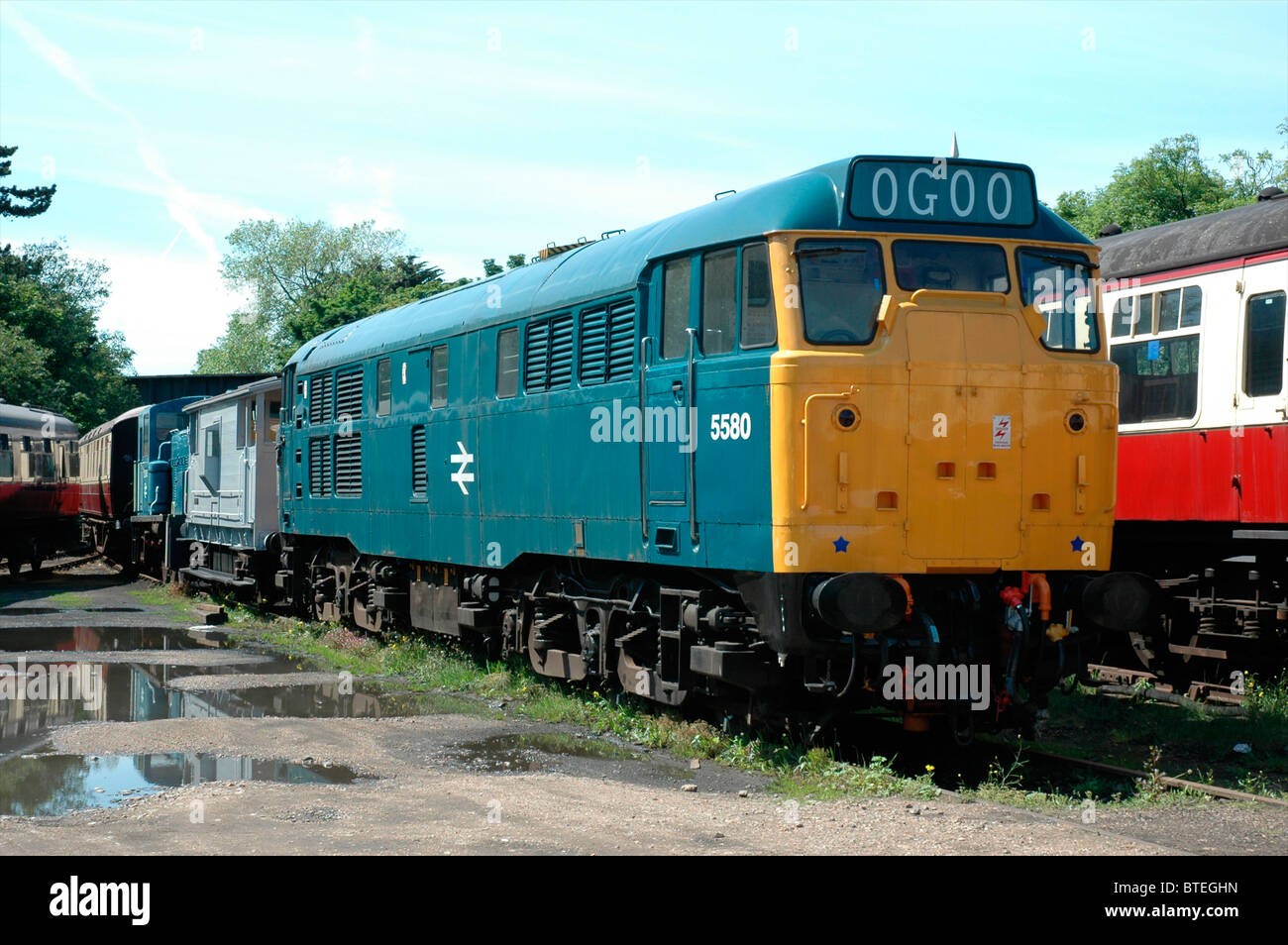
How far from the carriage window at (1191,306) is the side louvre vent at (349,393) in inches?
371

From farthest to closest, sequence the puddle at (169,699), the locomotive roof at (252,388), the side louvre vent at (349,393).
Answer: the locomotive roof at (252,388) → the side louvre vent at (349,393) → the puddle at (169,699)

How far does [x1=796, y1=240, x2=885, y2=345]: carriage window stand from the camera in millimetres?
9055

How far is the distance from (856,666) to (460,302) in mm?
7224

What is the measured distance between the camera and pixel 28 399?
1719 inches

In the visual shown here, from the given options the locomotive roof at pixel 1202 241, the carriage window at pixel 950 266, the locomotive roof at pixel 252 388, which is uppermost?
the locomotive roof at pixel 1202 241

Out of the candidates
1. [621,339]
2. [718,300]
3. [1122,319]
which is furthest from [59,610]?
[1122,319]

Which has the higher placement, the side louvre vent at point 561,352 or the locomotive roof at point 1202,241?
the locomotive roof at point 1202,241

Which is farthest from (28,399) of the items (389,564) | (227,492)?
(389,564)

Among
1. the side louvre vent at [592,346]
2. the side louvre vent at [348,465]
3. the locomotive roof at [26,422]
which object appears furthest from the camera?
the locomotive roof at [26,422]

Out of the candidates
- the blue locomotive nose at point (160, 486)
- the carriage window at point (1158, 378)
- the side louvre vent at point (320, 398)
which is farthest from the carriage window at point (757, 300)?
the blue locomotive nose at point (160, 486)

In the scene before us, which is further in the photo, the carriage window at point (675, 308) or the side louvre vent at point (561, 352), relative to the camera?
the side louvre vent at point (561, 352)

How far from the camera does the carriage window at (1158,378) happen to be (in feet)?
42.1

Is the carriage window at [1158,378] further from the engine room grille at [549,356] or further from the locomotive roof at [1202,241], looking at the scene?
the engine room grille at [549,356]

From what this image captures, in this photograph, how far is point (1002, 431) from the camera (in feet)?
30.2
